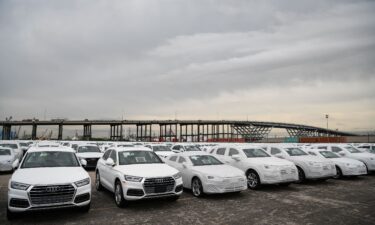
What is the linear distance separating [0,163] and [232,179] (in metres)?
13.4

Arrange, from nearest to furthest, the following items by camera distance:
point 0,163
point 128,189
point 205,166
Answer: point 128,189
point 205,166
point 0,163

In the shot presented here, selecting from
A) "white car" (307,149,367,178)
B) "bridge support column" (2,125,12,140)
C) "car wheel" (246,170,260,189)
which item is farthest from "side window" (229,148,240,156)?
"bridge support column" (2,125,12,140)

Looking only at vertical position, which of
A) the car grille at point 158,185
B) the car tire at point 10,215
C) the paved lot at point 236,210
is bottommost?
Result: the paved lot at point 236,210

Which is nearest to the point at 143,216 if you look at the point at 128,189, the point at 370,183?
the point at 128,189

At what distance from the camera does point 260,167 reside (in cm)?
1053

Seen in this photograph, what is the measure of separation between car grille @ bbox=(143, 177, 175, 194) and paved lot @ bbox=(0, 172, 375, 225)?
Result: 20.5 inches

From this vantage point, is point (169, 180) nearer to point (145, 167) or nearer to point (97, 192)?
point (145, 167)

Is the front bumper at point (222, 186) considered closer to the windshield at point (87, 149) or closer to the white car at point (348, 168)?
the white car at point (348, 168)

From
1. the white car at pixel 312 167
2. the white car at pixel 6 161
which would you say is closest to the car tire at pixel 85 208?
the white car at pixel 312 167

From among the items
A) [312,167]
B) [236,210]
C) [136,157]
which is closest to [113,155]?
[136,157]

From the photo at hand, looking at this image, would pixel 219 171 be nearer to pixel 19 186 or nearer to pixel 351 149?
pixel 19 186

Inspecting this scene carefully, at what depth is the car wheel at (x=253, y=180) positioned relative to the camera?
10.6m

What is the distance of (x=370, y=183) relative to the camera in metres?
12.0

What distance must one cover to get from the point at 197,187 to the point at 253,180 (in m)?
2.58
